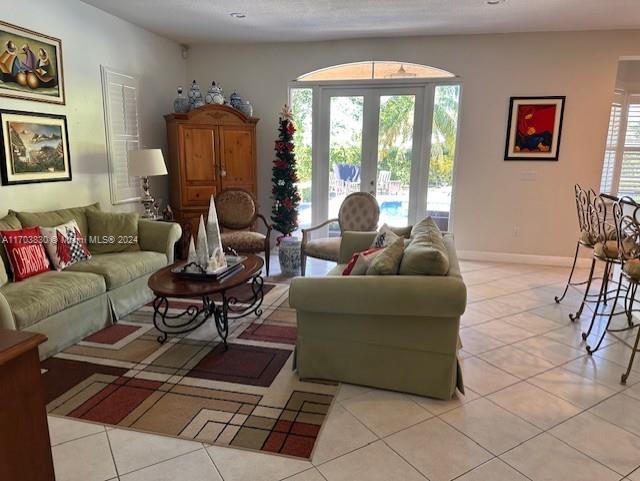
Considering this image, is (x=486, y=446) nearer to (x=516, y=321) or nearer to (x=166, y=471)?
(x=166, y=471)

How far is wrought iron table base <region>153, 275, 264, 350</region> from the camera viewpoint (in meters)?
3.15

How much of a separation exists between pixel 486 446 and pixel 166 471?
1500 mm

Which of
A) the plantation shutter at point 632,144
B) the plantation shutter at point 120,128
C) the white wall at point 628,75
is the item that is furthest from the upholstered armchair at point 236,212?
the white wall at point 628,75

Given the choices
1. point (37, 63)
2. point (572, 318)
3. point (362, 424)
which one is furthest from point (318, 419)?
point (37, 63)

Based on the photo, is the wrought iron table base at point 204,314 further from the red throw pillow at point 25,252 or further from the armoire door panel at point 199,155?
the armoire door panel at point 199,155

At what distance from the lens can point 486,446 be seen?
2.06 m

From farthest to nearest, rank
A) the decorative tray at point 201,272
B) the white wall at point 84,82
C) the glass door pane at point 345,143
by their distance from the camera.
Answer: the glass door pane at point 345,143, the white wall at point 84,82, the decorative tray at point 201,272

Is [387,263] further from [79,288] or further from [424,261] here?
[79,288]

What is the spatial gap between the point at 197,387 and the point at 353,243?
1787 millimetres

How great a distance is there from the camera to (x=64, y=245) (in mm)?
3457

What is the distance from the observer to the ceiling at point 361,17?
4.07m

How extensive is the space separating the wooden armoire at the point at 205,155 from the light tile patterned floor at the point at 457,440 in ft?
11.2

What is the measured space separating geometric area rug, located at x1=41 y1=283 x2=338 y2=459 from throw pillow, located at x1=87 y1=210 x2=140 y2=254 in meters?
0.87

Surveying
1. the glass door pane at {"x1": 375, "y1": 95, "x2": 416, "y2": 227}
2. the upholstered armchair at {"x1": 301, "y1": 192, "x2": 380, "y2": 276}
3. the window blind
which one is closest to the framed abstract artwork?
the window blind
